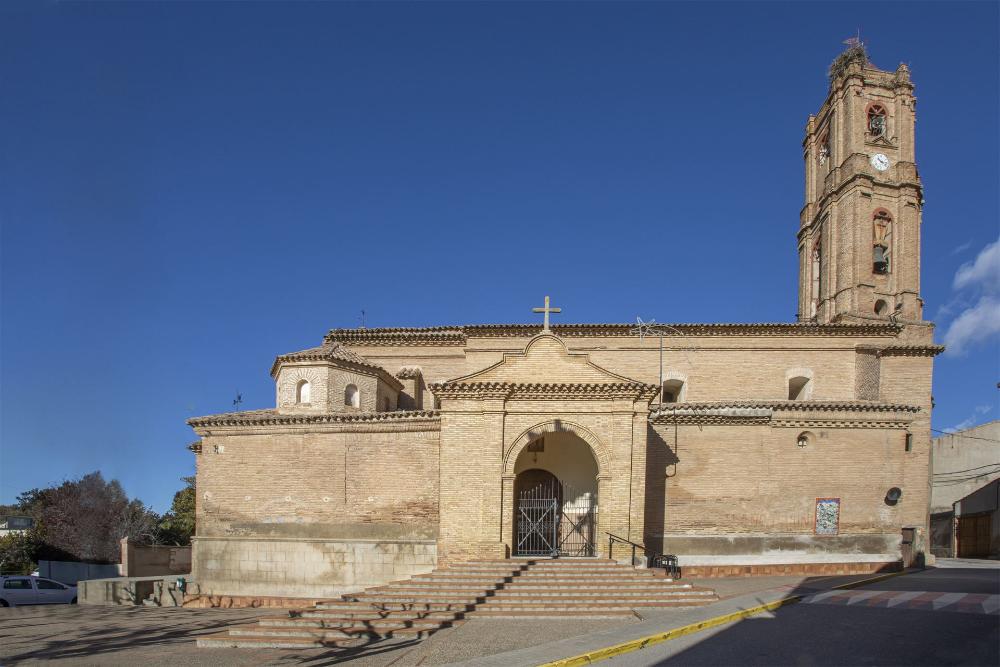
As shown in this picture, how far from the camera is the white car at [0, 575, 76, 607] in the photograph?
75.1 feet

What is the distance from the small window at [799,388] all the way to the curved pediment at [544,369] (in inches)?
446

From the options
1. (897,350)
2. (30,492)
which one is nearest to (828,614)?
(897,350)

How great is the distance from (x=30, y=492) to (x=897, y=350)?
6251cm

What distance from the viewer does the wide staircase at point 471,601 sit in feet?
44.5

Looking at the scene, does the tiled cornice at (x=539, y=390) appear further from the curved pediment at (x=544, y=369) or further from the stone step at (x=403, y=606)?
the stone step at (x=403, y=606)

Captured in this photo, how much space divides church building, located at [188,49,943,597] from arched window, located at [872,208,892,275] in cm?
368

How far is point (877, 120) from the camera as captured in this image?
100 feet

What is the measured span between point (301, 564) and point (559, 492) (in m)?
7.87

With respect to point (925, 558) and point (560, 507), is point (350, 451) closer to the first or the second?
point (560, 507)

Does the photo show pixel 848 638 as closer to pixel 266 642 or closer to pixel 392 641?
pixel 392 641

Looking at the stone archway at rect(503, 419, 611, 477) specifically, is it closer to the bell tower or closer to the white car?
the bell tower

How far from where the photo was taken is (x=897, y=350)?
959 inches

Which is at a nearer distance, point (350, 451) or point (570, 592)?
point (570, 592)

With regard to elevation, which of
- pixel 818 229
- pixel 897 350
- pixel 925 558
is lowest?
pixel 925 558
